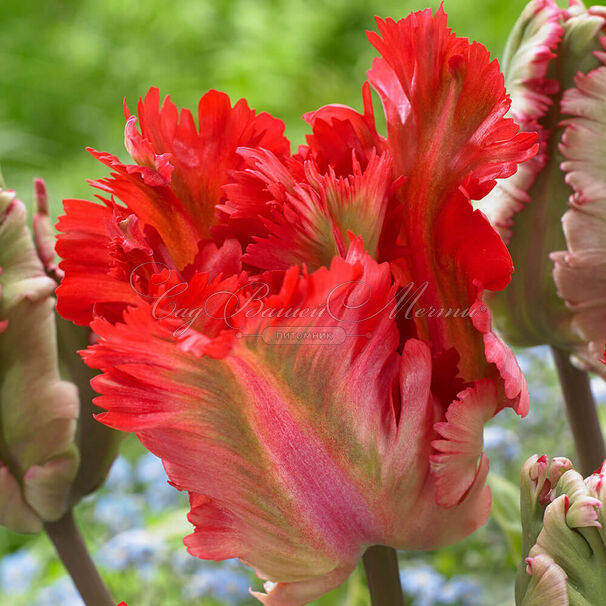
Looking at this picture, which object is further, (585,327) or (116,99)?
(116,99)

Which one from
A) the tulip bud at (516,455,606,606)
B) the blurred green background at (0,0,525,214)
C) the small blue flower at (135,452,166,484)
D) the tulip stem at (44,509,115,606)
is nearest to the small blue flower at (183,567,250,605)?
the small blue flower at (135,452,166,484)

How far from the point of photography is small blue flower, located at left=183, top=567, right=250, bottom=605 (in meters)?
0.59

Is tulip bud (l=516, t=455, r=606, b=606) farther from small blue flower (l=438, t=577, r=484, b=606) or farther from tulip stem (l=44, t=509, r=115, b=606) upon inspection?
small blue flower (l=438, t=577, r=484, b=606)

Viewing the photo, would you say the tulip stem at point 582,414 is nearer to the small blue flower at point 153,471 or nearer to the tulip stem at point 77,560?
the tulip stem at point 77,560

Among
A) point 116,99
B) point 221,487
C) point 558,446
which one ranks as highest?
point 221,487

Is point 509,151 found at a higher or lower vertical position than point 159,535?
higher

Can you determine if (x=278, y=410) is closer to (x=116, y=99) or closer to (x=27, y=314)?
(x=27, y=314)

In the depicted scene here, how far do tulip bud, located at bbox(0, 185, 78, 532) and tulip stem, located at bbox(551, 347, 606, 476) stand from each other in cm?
15

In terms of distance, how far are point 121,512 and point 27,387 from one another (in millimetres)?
529

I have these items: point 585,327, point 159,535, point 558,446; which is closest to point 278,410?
point 585,327

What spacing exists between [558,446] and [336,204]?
578mm

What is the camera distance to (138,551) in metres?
0.58

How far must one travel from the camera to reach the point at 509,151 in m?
0.19

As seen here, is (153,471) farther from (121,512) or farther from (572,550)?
(572,550)
